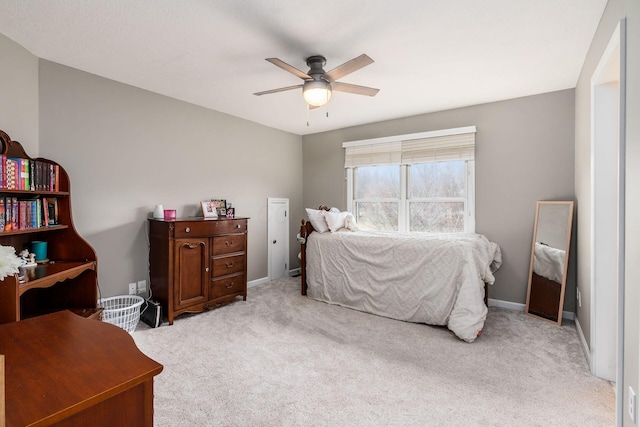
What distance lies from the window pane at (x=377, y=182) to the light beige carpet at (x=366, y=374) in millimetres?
1976

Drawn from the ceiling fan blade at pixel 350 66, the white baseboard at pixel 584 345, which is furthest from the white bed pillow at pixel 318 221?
the white baseboard at pixel 584 345

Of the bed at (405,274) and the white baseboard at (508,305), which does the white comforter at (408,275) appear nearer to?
the bed at (405,274)

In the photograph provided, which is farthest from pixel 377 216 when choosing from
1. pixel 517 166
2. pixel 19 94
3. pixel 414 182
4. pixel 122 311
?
pixel 19 94

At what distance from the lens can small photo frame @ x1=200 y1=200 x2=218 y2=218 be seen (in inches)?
151

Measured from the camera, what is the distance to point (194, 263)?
3369mm

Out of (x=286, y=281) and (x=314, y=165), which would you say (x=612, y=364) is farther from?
(x=314, y=165)

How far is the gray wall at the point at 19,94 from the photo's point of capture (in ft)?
7.68

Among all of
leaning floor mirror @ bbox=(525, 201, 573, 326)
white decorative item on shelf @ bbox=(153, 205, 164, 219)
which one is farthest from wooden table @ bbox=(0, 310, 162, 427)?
leaning floor mirror @ bbox=(525, 201, 573, 326)

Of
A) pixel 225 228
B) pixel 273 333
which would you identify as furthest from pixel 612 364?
pixel 225 228

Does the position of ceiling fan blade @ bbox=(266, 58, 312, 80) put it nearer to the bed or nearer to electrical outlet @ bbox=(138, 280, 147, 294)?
the bed

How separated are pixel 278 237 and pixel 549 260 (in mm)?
3580

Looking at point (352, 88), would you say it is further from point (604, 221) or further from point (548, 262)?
point (548, 262)

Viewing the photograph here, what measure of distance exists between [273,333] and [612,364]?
2.57 metres

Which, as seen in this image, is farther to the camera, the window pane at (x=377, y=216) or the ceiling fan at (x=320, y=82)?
the window pane at (x=377, y=216)
